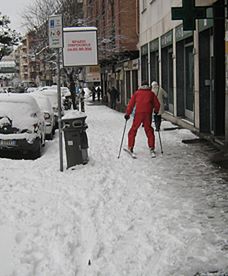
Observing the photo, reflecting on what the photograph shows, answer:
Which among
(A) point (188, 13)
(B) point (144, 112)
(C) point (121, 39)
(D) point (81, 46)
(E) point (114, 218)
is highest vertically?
(C) point (121, 39)

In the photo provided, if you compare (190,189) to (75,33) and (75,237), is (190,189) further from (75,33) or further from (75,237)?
(75,33)

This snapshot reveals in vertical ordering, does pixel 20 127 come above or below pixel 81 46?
below

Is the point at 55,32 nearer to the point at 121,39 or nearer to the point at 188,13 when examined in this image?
the point at 188,13

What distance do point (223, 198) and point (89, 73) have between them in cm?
4226

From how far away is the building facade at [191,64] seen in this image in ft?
45.0

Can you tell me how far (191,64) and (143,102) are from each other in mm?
6675

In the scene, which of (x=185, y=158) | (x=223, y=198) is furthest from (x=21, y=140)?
(x=223, y=198)

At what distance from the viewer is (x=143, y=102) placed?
11.9 m

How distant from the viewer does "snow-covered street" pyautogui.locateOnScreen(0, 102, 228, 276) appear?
5.19 meters

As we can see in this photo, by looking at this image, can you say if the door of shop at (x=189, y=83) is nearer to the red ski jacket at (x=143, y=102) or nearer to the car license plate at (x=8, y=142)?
the red ski jacket at (x=143, y=102)

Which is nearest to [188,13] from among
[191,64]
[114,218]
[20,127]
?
[20,127]

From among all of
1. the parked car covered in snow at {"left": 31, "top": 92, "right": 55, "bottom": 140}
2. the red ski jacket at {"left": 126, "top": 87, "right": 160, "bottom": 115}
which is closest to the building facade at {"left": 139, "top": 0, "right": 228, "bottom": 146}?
the red ski jacket at {"left": 126, "top": 87, "right": 160, "bottom": 115}

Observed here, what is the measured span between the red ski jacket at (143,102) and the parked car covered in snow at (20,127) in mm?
2294

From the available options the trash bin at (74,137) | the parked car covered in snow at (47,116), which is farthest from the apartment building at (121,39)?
the trash bin at (74,137)
